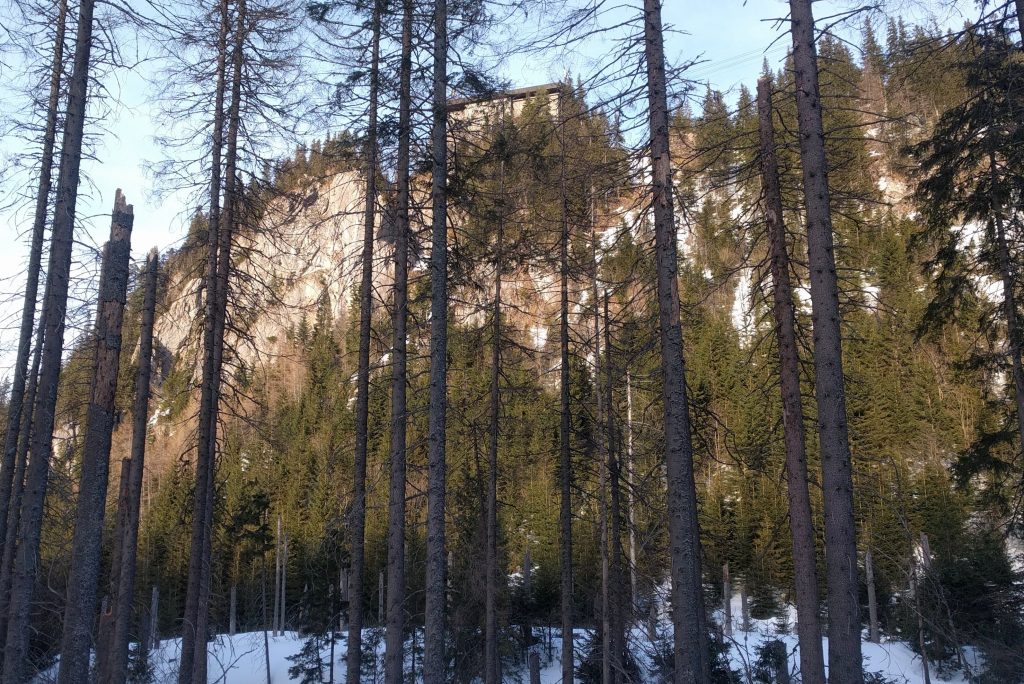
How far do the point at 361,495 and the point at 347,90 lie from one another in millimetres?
6693

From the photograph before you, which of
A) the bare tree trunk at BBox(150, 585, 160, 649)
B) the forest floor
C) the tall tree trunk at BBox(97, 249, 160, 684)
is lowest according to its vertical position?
the forest floor

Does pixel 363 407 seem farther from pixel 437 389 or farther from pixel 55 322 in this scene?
pixel 55 322

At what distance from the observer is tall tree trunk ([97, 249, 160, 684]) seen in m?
13.1

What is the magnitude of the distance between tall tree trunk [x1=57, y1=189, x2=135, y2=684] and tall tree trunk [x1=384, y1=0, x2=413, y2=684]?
391 centimetres

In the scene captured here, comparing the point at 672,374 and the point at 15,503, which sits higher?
the point at 672,374

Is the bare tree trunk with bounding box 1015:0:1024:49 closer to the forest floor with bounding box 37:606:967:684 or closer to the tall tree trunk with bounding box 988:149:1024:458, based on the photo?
the tall tree trunk with bounding box 988:149:1024:458

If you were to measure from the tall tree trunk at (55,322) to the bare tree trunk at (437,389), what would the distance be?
484 cm

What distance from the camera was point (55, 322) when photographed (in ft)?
32.7

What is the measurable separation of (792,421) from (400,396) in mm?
5872

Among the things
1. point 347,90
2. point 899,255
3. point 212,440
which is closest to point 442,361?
point 347,90

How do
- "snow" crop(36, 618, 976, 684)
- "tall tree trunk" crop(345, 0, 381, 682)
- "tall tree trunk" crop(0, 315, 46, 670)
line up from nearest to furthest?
"tall tree trunk" crop(345, 0, 381, 682) < "tall tree trunk" crop(0, 315, 46, 670) < "snow" crop(36, 618, 976, 684)

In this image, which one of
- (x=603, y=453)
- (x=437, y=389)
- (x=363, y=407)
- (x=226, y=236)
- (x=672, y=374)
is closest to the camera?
(x=672, y=374)

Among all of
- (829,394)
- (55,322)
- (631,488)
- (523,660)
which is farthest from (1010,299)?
(523,660)

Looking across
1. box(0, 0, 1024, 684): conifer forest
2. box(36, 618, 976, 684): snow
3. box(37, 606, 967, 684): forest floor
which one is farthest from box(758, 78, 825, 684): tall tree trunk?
box(36, 618, 976, 684): snow
